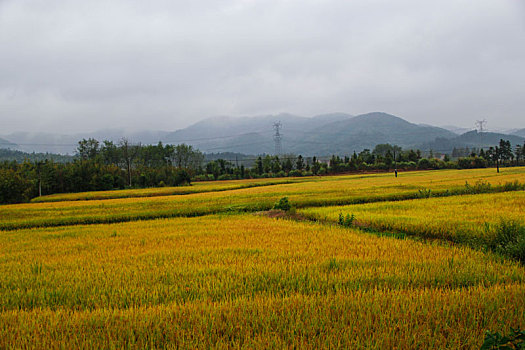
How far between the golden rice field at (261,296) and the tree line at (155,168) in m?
35.6

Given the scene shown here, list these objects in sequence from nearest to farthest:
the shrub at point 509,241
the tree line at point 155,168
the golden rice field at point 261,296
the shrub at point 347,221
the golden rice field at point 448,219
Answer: the golden rice field at point 261,296, the shrub at point 509,241, the golden rice field at point 448,219, the shrub at point 347,221, the tree line at point 155,168

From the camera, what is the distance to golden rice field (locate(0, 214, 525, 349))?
3.44m

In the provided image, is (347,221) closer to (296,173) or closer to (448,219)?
(448,219)

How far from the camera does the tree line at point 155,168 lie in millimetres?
41719

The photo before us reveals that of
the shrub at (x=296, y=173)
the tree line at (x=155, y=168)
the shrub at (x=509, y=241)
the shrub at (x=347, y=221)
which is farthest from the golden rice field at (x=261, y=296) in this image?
the shrub at (x=296, y=173)

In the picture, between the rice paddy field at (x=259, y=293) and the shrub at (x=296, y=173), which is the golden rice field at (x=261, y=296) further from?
the shrub at (x=296, y=173)

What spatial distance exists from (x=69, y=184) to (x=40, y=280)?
46831 mm

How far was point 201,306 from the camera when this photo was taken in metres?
4.13

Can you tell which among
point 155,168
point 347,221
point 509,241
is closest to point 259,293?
point 509,241

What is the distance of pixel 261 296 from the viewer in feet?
14.8

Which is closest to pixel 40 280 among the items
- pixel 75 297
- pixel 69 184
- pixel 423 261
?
pixel 75 297

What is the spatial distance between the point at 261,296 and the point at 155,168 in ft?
220

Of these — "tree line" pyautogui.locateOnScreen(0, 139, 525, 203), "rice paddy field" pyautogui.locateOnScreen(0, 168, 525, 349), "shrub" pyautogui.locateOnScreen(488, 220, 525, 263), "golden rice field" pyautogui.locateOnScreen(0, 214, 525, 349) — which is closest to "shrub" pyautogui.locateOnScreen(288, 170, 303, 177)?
"tree line" pyautogui.locateOnScreen(0, 139, 525, 203)

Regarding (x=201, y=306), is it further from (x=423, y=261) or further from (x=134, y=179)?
(x=134, y=179)
